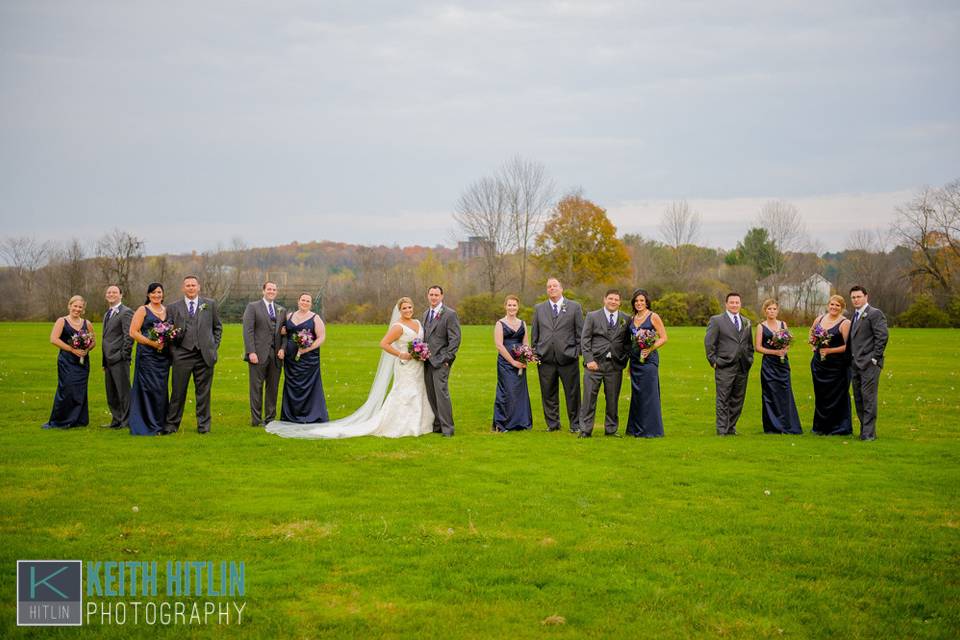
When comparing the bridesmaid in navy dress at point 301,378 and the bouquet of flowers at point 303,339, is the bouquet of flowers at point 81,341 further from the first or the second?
the bouquet of flowers at point 303,339

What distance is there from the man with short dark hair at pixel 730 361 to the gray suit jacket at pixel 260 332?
25.5 feet

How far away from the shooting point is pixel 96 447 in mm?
12195

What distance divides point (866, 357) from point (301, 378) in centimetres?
986

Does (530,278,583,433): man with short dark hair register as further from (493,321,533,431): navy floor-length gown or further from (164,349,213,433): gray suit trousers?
(164,349,213,433): gray suit trousers

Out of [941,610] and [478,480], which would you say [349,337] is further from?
[941,610]

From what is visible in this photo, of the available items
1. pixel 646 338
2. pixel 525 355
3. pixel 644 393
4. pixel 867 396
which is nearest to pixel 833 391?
pixel 867 396

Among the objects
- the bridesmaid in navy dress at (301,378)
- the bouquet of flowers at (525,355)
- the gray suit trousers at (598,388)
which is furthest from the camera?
the bridesmaid in navy dress at (301,378)

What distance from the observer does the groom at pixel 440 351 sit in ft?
45.1

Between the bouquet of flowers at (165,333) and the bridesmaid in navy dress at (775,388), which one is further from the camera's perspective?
the bridesmaid in navy dress at (775,388)

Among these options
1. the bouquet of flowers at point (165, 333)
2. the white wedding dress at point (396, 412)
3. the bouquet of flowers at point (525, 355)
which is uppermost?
the bouquet of flowers at point (165, 333)

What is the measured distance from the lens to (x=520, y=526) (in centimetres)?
813

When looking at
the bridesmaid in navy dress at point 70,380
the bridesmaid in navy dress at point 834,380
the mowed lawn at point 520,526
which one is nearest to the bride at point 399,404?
the mowed lawn at point 520,526

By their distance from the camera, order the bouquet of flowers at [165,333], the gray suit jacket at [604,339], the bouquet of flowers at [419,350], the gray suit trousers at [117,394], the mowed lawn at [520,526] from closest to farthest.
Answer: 1. the mowed lawn at [520,526]
2. the bouquet of flowers at [165,333]
3. the gray suit jacket at [604,339]
4. the bouquet of flowers at [419,350]
5. the gray suit trousers at [117,394]

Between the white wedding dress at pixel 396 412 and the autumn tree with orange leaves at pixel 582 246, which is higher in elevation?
the autumn tree with orange leaves at pixel 582 246
